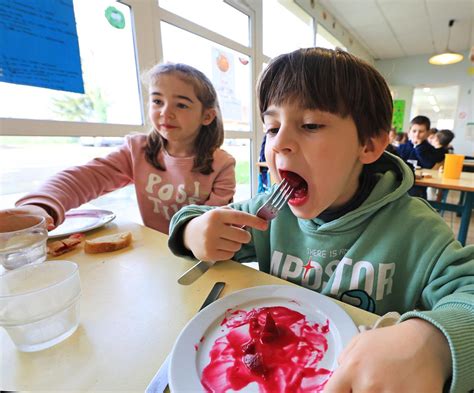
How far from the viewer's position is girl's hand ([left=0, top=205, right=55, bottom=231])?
0.68m

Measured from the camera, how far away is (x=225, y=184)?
1208mm

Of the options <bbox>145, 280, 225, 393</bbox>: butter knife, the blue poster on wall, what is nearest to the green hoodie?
<bbox>145, 280, 225, 393</bbox>: butter knife

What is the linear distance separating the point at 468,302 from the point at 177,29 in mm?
2191

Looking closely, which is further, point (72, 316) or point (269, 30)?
point (269, 30)

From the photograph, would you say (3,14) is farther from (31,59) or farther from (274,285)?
(274,285)

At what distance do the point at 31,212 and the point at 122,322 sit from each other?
51cm

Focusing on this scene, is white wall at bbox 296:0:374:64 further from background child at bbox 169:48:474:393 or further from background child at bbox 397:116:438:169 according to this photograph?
background child at bbox 169:48:474:393

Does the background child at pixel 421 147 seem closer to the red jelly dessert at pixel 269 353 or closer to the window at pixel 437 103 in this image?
the red jelly dessert at pixel 269 353

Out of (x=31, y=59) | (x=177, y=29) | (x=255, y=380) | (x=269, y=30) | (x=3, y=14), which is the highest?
(x=269, y=30)

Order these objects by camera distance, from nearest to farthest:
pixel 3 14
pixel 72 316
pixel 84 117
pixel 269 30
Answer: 1. pixel 72 316
2. pixel 3 14
3. pixel 84 117
4. pixel 269 30

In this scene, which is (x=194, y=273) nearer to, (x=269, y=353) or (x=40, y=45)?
(x=269, y=353)

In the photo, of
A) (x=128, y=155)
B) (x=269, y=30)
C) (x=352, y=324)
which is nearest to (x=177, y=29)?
(x=128, y=155)

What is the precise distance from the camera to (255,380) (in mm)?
332

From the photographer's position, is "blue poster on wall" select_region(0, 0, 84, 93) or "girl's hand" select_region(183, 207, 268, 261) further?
"blue poster on wall" select_region(0, 0, 84, 93)
